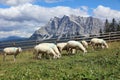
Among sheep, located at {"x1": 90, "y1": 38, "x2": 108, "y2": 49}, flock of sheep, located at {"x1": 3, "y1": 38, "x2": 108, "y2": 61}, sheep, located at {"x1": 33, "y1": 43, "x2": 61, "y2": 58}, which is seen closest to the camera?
sheep, located at {"x1": 33, "y1": 43, "x2": 61, "y2": 58}

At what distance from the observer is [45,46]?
3095cm

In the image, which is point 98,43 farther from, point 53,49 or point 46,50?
point 46,50

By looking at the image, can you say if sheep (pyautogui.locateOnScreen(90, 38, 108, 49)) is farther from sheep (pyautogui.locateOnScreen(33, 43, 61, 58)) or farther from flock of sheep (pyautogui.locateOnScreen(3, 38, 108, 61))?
sheep (pyautogui.locateOnScreen(33, 43, 61, 58))

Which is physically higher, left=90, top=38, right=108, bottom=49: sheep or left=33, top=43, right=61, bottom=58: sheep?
left=90, top=38, right=108, bottom=49: sheep

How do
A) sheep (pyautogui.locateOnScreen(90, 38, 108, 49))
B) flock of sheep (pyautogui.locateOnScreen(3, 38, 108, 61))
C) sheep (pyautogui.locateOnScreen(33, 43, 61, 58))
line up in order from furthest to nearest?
sheep (pyautogui.locateOnScreen(90, 38, 108, 49)) → flock of sheep (pyautogui.locateOnScreen(3, 38, 108, 61)) → sheep (pyautogui.locateOnScreen(33, 43, 61, 58))

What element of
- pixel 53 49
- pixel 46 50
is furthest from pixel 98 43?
pixel 46 50

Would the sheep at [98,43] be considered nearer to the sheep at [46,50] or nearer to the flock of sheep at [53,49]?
the flock of sheep at [53,49]

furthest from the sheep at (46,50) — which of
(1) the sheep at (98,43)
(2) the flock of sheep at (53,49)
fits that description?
(1) the sheep at (98,43)

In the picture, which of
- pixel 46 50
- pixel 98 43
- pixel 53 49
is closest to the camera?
pixel 46 50

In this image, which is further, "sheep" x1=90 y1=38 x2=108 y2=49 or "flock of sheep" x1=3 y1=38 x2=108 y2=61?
"sheep" x1=90 y1=38 x2=108 y2=49

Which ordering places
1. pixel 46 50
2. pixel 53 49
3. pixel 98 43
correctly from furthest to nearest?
pixel 98 43
pixel 53 49
pixel 46 50

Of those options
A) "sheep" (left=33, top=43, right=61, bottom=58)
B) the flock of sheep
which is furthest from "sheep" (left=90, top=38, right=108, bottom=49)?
"sheep" (left=33, top=43, right=61, bottom=58)

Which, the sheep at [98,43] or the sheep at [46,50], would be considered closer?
the sheep at [46,50]

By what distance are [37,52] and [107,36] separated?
22073 mm
